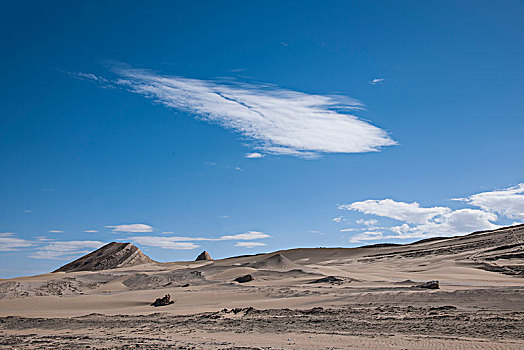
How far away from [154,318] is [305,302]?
5449 mm

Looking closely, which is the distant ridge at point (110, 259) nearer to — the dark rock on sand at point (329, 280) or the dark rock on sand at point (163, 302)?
the dark rock on sand at point (329, 280)

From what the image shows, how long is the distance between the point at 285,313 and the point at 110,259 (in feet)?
122

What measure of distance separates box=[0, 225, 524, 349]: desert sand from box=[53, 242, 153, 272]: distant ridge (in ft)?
54.9

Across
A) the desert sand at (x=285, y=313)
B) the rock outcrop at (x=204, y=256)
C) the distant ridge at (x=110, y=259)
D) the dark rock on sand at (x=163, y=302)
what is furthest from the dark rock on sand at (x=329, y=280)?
the rock outcrop at (x=204, y=256)

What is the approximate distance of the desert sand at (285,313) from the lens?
9.90 meters

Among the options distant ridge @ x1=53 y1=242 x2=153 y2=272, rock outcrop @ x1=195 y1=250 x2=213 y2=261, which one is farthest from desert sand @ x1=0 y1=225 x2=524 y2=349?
rock outcrop @ x1=195 y1=250 x2=213 y2=261

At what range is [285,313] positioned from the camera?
14867 mm

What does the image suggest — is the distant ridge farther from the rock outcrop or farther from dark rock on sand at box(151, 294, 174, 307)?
dark rock on sand at box(151, 294, 174, 307)

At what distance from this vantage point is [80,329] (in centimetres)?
1366

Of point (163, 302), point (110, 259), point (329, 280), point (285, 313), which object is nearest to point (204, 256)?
point (110, 259)

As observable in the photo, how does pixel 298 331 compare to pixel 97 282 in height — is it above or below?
below

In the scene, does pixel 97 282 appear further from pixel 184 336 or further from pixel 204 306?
pixel 184 336

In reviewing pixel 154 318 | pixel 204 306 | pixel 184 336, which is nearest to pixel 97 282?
pixel 204 306

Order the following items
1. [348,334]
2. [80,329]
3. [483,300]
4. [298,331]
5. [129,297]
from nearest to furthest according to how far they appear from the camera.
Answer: [348,334]
[298,331]
[80,329]
[483,300]
[129,297]
